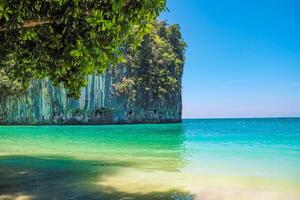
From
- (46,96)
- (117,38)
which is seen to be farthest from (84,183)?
(46,96)

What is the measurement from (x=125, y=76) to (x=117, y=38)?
56788 mm

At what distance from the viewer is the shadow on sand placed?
22.6 feet

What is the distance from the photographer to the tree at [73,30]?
5219 mm

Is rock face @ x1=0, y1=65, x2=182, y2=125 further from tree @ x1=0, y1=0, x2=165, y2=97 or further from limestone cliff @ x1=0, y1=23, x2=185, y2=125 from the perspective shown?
tree @ x1=0, y1=0, x2=165, y2=97

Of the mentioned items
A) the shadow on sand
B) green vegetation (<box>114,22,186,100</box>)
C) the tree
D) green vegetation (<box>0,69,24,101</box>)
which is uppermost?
green vegetation (<box>114,22,186,100</box>)

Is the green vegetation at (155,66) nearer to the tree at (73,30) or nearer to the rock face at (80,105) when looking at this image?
the rock face at (80,105)

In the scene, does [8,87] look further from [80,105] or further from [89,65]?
[89,65]

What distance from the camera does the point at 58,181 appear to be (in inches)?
324

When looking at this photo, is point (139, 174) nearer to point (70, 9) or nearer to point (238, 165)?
point (238, 165)

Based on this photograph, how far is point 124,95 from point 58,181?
54.6 m

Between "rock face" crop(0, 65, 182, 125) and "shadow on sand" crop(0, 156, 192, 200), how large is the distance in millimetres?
43774

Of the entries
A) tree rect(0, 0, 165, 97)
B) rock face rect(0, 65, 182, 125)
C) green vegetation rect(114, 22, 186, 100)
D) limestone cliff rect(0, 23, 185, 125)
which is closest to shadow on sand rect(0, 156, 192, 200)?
tree rect(0, 0, 165, 97)

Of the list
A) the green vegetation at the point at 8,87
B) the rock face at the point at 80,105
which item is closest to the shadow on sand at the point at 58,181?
the green vegetation at the point at 8,87

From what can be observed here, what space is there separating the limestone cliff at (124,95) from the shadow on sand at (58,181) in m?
40.1
